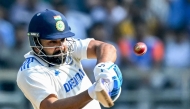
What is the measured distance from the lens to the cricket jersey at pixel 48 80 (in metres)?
5.59

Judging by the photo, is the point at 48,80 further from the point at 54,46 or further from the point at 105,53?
the point at 105,53

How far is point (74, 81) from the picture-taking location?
5777 mm

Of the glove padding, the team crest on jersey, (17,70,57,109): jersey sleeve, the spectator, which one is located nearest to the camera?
the glove padding

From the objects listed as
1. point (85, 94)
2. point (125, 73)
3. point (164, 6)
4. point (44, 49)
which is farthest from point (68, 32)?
point (164, 6)

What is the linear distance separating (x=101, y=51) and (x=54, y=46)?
→ 0.47m

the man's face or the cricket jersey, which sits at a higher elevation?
the man's face

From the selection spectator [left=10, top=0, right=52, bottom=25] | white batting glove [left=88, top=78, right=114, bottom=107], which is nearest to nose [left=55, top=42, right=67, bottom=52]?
white batting glove [left=88, top=78, right=114, bottom=107]

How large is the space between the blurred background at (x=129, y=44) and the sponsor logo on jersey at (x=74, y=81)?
4738mm

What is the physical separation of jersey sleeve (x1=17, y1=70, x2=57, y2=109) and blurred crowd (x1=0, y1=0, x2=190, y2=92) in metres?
5.16

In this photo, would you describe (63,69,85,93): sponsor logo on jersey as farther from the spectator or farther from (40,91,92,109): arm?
the spectator

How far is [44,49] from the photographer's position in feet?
18.8

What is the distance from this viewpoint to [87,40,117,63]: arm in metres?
5.71

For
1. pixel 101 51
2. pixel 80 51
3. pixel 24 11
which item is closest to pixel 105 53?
pixel 101 51

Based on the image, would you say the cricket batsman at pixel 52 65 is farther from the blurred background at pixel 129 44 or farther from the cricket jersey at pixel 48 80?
the blurred background at pixel 129 44
